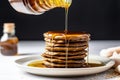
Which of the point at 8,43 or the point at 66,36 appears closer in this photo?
the point at 66,36

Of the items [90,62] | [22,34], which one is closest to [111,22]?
[22,34]

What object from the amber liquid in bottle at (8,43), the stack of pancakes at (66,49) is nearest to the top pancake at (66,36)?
the stack of pancakes at (66,49)

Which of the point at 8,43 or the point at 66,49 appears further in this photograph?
the point at 8,43

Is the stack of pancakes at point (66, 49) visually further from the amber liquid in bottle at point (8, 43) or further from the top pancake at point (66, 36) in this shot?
the amber liquid in bottle at point (8, 43)

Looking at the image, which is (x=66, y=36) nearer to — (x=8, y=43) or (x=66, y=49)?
(x=66, y=49)

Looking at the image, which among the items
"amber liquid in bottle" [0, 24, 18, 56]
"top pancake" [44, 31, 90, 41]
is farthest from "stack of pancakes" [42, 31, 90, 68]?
"amber liquid in bottle" [0, 24, 18, 56]

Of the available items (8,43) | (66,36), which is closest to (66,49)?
(66,36)
